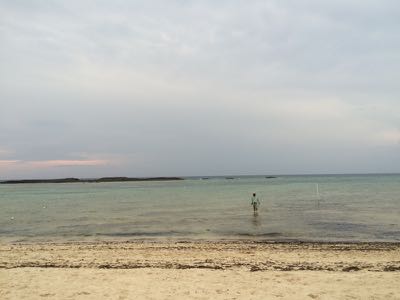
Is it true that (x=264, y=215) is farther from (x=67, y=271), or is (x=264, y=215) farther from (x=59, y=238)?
(x=67, y=271)

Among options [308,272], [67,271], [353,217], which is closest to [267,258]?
[308,272]

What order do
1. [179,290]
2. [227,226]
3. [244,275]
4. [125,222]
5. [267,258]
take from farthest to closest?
[125,222], [227,226], [267,258], [244,275], [179,290]

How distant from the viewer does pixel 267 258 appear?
50.0 feet

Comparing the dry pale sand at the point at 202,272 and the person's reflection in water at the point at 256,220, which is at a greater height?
the dry pale sand at the point at 202,272

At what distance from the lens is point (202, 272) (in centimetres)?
1255

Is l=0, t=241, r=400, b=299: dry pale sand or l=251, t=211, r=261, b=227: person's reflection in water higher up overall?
l=0, t=241, r=400, b=299: dry pale sand

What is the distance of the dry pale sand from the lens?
A: 1027 centimetres

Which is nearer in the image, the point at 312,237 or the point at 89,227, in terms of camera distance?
the point at 312,237

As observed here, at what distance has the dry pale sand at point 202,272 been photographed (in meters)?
10.3

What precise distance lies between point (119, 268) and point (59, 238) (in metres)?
11.3

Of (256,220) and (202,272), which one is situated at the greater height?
(202,272)

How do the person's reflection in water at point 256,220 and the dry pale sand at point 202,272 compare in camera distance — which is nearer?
the dry pale sand at point 202,272

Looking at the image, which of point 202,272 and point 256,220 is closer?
point 202,272

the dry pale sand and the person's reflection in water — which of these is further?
the person's reflection in water
